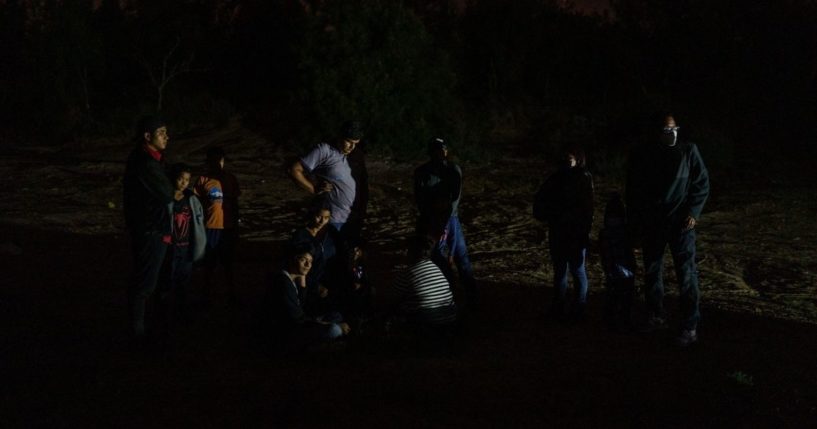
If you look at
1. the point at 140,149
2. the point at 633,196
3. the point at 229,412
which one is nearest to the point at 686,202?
the point at 633,196

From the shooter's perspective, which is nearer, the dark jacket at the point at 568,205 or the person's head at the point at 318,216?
the person's head at the point at 318,216

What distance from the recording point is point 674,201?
20.6 ft

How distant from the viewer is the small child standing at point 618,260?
6.83 m

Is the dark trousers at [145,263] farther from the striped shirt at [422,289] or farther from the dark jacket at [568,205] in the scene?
the dark jacket at [568,205]

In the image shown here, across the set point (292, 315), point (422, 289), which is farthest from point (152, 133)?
point (422, 289)

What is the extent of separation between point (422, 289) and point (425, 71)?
1763cm

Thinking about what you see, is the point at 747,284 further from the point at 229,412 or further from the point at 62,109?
the point at 62,109

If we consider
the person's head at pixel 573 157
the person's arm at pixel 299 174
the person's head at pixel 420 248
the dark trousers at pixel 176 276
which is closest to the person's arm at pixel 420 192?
the person's head at pixel 420 248

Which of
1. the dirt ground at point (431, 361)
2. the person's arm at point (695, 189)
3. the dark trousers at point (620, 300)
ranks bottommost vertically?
the dirt ground at point (431, 361)

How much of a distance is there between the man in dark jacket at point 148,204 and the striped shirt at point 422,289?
1.92 meters

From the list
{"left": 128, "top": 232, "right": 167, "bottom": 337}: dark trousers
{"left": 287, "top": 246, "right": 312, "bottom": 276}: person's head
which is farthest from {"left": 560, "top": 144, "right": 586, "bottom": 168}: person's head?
{"left": 128, "top": 232, "right": 167, "bottom": 337}: dark trousers

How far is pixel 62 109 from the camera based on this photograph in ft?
94.2

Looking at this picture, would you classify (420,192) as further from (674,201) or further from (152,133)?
(152,133)

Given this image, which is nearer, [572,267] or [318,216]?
[318,216]
